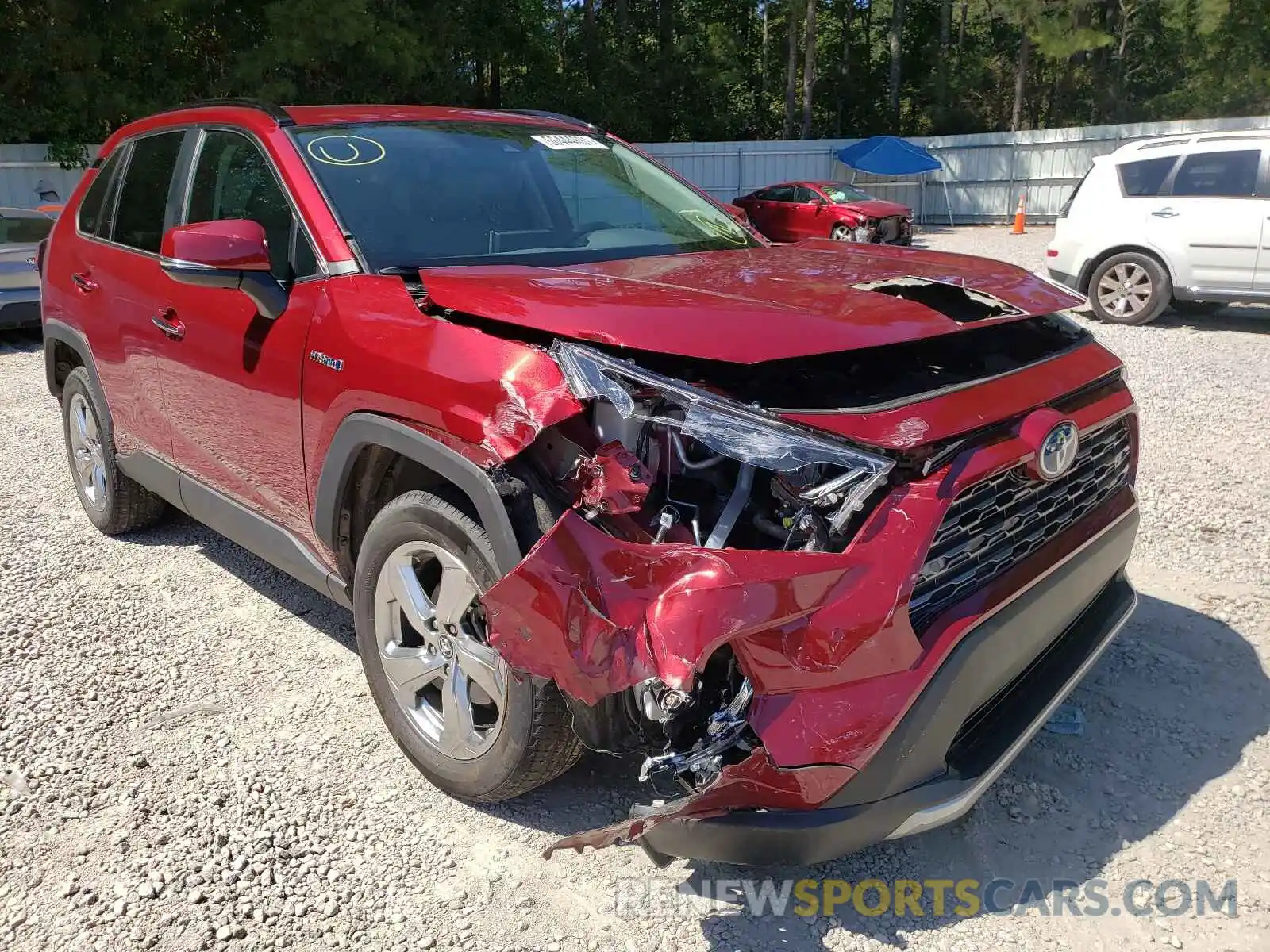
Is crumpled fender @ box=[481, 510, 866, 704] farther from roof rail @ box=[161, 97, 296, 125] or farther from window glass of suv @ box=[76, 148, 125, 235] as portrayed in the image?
window glass of suv @ box=[76, 148, 125, 235]

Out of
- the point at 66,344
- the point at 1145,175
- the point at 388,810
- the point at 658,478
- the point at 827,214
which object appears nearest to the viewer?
the point at 658,478

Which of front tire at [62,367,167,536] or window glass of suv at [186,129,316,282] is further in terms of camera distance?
front tire at [62,367,167,536]

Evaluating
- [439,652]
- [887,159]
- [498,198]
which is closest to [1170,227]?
[498,198]

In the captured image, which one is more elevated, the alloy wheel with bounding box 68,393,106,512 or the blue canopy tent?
the blue canopy tent

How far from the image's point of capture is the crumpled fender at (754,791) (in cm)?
206

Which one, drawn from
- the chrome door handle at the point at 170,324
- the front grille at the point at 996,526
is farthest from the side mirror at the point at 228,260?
the front grille at the point at 996,526

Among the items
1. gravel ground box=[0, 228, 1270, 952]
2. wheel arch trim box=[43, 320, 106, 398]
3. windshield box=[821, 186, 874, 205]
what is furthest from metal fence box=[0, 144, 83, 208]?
gravel ground box=[0, 228, 1270, 952]

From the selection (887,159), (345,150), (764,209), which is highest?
(887,159)

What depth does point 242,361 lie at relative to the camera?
3229 millimetres

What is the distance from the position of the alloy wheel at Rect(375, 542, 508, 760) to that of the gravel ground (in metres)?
0.26

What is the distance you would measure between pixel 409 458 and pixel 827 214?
717 inches

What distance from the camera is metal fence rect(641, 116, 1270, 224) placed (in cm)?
2548

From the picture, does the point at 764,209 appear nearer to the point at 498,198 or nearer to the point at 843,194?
the point at 843,194

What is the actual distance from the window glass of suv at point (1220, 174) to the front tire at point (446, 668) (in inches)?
371
